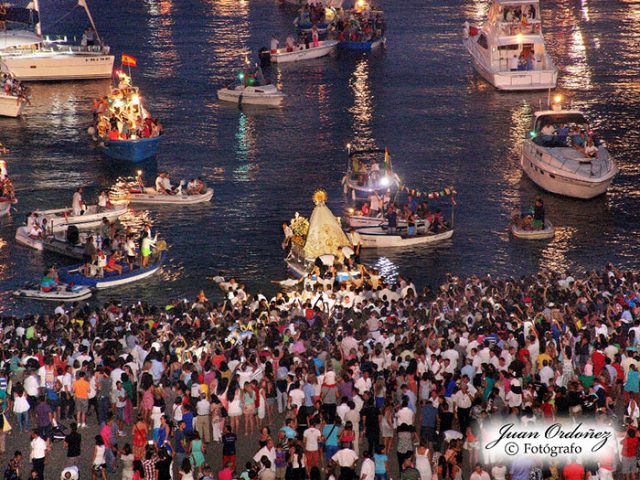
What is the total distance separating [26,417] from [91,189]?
2838 centimetres

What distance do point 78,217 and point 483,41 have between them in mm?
35077

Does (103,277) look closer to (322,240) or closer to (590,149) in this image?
(322,240)

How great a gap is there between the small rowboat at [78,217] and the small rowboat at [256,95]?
69.1 feet

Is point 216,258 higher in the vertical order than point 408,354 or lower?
lower

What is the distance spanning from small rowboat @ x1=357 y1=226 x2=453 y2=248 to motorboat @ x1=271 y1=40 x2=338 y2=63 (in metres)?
37.2

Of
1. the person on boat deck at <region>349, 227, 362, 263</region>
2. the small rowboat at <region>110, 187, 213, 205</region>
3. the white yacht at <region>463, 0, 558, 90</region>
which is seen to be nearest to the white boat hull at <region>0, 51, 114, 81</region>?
the white yacht at <region>463, 0, 558, 90</region>

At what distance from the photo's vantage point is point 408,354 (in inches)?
1223

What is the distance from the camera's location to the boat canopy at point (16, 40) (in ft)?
→ 266

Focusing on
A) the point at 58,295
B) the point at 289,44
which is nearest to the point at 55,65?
the point at 289,44

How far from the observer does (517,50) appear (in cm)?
7725

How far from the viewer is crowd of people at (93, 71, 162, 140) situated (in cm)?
6203

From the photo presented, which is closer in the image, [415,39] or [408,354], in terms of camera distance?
[408,354]

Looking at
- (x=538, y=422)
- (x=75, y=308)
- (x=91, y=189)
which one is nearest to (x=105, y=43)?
(x=91, y=189)

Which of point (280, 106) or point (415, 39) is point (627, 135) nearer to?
point (280, 106)
